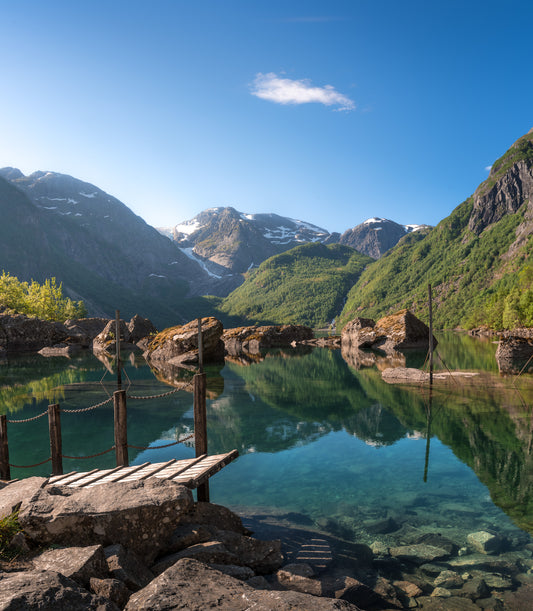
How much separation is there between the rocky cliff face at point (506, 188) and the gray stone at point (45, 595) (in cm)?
16910

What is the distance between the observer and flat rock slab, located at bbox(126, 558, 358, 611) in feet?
12.1

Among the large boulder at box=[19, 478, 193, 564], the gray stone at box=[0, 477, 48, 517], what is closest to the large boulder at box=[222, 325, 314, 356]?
the gray stone at box=[0, 477, 48, 517]

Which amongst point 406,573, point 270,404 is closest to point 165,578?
point 406,573

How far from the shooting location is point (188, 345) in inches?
1626

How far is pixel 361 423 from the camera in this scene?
17.8 metres

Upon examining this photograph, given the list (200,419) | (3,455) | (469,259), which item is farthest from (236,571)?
(469,259)

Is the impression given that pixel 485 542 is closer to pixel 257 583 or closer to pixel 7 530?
pixel 257 583

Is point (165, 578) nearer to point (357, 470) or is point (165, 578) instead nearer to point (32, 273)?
point (357, 470)

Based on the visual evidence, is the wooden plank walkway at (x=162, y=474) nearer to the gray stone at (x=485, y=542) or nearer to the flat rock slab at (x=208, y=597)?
the flat rock slab at (x=208, y=597)

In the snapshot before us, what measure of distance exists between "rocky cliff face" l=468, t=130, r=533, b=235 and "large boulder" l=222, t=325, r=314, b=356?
115409 millimetres

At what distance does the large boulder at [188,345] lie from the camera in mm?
40406

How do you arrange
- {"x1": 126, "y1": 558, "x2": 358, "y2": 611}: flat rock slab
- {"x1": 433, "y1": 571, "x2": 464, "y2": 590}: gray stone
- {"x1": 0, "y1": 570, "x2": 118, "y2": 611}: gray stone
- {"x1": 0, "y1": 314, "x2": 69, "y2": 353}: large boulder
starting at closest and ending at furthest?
{"x1": 0, "y1": 570, "x2": 118, "y2": 611}: gray stone, {"x1": 126, "y1": 558, "x2": 358, "y2": 611}: flat rock slab, {"x1": 433, "y1": 571, "x2": 464, "y2": 590}: gray stone, {"x1": 0, "y1": 314, "x2": 69, "y2": 353}: large boulder

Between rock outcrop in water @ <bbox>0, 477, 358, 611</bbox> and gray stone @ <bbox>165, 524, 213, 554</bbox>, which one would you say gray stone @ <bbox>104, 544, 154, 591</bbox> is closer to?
rock outcrop in water @ <bbox>0, 477, 358, 611</bbox>

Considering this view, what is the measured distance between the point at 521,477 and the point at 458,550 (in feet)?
16.1
